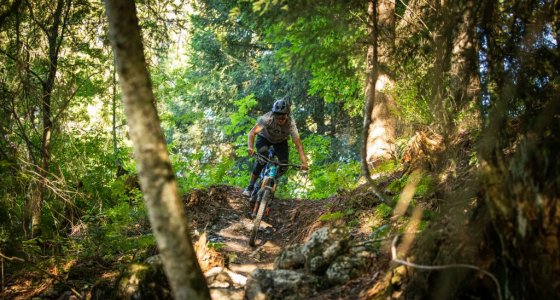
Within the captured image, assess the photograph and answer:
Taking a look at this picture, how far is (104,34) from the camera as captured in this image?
7.00 meters

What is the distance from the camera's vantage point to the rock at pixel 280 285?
4.53m

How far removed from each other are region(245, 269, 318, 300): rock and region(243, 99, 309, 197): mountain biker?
3.21 metres

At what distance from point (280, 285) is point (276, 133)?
13.7ft

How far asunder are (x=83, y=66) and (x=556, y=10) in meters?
6.73

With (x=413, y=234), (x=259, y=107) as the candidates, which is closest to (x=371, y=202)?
(x=413, y=234)

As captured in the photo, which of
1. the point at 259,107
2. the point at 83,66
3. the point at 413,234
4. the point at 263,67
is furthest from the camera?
the point at 259,107

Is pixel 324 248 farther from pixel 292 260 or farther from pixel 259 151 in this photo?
pixel 259 151

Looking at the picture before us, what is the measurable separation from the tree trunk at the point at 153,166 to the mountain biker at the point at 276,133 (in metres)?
4.73

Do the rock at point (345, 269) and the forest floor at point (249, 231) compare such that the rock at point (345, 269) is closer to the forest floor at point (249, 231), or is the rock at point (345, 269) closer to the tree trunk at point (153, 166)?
the forest floor at point (249, 231)

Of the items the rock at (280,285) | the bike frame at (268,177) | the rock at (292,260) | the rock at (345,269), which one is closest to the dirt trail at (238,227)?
the rock at (280,285)

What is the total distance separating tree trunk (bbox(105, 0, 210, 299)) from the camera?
3.11m

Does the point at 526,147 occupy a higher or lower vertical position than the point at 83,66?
lower

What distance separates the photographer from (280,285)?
464 cm

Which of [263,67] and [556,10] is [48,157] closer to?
[556,10]
